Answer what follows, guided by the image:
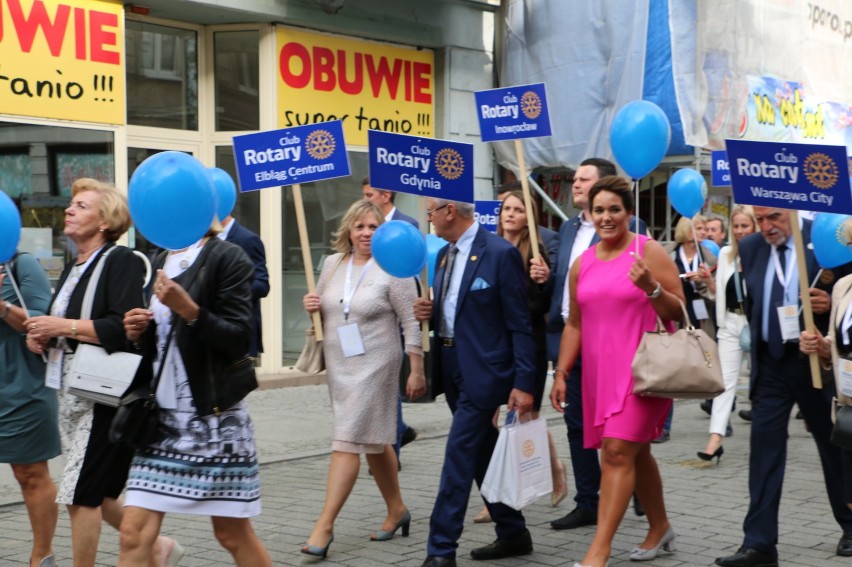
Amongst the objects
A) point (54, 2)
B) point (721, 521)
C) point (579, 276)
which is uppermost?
point (54, 2)

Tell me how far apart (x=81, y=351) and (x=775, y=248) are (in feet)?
11.4

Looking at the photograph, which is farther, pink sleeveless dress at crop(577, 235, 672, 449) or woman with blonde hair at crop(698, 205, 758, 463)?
woman with blonde hair at crop(698, 205, 758, 463)

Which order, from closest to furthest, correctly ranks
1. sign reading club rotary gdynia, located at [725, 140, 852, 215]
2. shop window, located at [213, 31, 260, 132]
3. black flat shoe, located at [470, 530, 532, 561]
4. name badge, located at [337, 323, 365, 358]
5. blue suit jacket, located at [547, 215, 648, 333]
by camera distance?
sign reading club rotary gdynia, located at [725, 140, 852, 215] → black flat shoe, located at [470, 530, 532, 561] → name badge, located at [337, 323, 365, 358] → blue suit jacket, located at [547, 215, 648, 333] → shop window, located at [213, 31, 260, 132]

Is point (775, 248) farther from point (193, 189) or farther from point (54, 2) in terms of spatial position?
point (54, 2)

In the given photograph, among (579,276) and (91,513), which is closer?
(91,513)

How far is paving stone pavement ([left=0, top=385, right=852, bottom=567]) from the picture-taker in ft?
21.5

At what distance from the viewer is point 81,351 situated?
5215 millimetres

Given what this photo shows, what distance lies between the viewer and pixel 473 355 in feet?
20.8

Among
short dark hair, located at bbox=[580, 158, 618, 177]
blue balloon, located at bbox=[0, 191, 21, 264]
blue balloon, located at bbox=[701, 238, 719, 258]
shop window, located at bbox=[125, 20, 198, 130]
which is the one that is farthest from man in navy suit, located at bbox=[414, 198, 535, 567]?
shop window, located at bbox=[125, 20, 198, 130]

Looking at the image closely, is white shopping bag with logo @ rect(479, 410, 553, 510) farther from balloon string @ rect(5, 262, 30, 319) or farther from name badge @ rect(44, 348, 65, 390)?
balloon string @ rect(5, 262, 30, 319)

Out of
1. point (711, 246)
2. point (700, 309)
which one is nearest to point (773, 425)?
point (700, 309)

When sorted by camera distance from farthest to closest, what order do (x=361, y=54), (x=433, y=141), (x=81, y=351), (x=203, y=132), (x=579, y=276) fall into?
(x=361, y=54)
(x=203, y=132)
(x=433, y=141)
(x=579, y=276)
(x=81, y=351)

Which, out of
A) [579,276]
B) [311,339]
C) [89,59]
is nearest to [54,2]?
[89,59]

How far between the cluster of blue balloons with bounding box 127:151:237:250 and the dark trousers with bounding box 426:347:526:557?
1.99m
